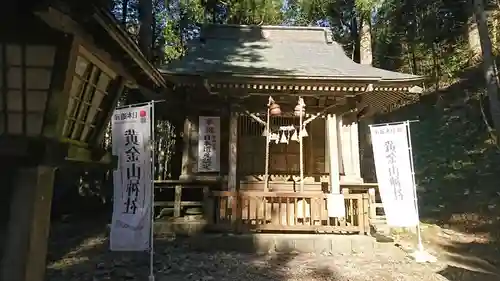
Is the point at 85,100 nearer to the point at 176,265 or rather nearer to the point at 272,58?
the point at 176,265

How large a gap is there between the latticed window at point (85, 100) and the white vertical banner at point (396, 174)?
624 cm

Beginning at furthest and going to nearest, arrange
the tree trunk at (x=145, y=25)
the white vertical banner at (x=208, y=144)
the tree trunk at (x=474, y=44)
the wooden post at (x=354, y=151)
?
the tree trunk at (x=474, y=44)
the tree trunk at (x=145, y=25)
the wooden post at (x=354, y=151)
the white vertical banner at (x=208, y=144)

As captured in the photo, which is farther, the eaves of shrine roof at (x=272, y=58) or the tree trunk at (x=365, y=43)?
the tree trunk at (x=365, y=43)

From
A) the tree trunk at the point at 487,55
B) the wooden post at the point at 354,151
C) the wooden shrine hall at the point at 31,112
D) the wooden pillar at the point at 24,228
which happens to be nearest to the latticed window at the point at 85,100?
the wooden shrine hall at the point at 31,112

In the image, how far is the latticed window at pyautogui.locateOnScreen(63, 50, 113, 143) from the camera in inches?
154

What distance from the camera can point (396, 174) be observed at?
885 centimetres

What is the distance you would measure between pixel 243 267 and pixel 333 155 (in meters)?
3.83

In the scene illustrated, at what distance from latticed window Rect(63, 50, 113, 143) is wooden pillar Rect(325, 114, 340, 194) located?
6.45 m

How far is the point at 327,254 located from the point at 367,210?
1.51 meters

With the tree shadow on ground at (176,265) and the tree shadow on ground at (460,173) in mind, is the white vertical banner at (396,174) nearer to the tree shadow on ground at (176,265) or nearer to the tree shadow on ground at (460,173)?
the tree shadow on ground at (460,173)

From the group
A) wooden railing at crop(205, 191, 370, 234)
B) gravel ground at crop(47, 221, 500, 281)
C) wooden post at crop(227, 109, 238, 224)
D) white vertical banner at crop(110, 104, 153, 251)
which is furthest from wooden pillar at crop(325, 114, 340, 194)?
white vertical banner at crop(110, 104, 153, 251)

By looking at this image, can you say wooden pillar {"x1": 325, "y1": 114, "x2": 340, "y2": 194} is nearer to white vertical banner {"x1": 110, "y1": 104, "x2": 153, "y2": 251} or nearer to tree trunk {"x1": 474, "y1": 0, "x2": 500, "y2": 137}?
white vertical banner {"x1": 110, "y1": 104, "x2": 153, "y2": 251}

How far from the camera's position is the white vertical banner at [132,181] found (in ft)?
→ 22.5

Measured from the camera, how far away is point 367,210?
31.5 ft
